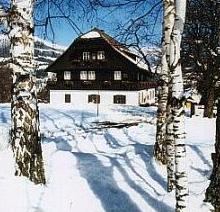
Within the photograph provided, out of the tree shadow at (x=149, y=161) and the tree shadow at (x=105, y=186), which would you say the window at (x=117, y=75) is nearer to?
the tree shadow at (x=149, y=161)

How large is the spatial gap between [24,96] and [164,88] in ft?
13.2

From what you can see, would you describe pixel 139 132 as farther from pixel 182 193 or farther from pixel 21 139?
pixel 182 193

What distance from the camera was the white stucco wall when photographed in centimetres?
5231

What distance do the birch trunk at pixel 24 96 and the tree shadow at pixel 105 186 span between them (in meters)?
1.17

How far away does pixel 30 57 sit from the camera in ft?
26.4

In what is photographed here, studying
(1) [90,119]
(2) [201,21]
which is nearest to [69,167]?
(1) [90,119]

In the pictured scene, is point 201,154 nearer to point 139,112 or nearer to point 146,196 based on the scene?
point 146,196

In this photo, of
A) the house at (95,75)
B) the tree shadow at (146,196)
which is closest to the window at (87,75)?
the house at (95,75)

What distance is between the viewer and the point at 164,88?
10.8 meters

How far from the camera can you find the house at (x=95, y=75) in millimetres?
52312

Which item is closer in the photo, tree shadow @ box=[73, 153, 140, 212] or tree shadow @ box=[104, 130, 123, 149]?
tree shadow @ box=[73, 153, 140, 212]

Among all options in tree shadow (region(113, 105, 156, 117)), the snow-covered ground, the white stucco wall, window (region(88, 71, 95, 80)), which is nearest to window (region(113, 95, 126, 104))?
the white stucco wall

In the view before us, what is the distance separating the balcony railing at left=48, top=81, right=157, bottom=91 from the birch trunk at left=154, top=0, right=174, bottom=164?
3990cm

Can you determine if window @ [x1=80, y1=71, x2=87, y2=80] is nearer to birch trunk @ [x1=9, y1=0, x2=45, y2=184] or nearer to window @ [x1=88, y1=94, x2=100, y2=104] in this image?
window @ [x1=88, y1=94, x2=100, y2=104]
